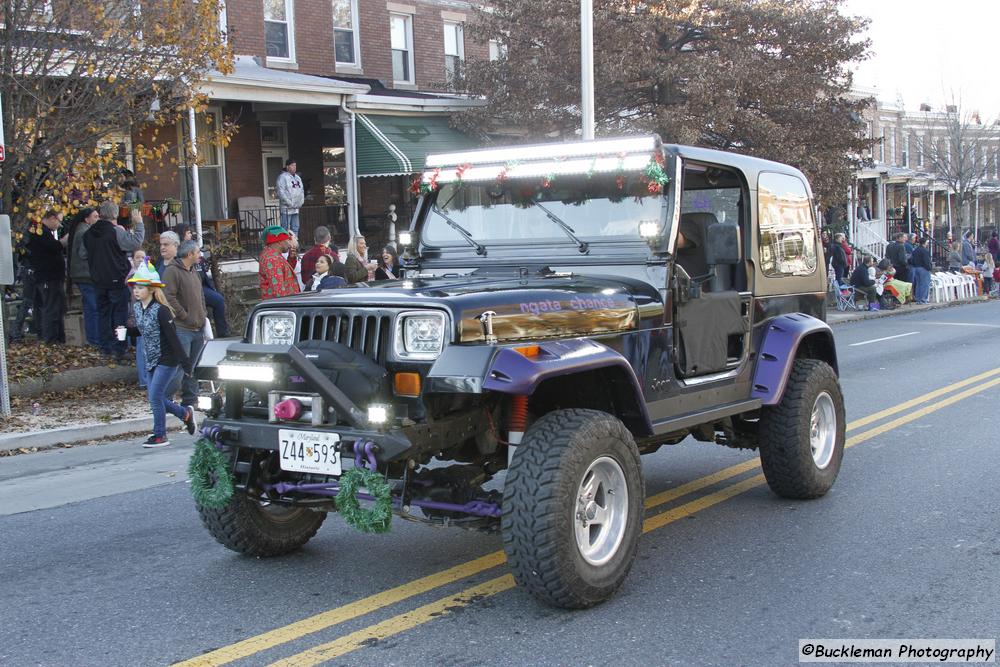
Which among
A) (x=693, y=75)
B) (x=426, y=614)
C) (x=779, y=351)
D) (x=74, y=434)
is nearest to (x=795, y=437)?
(x=779, y=351)

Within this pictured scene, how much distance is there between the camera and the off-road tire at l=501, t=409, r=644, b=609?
4461mm

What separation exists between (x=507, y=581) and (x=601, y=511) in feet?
2.08

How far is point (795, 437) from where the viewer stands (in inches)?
251

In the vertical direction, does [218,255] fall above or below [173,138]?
below

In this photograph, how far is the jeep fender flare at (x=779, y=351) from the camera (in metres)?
6.35

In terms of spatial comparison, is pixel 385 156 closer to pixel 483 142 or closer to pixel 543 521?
pixel 483 142

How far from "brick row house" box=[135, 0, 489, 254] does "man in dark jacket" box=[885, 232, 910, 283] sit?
12.3 meters

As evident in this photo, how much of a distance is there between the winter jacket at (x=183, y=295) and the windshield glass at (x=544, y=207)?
4955mm

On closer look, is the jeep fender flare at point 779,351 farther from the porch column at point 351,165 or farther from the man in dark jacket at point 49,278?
the porch column at point 351,165

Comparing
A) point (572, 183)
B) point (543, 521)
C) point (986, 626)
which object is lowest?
point (986, 626)

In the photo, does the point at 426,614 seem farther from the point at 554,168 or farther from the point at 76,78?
the point at 76,78

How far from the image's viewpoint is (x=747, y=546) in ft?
18.9

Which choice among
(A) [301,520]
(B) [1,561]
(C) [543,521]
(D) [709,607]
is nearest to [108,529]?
(B) [1,561]

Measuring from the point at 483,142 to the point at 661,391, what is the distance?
60.6 ft
